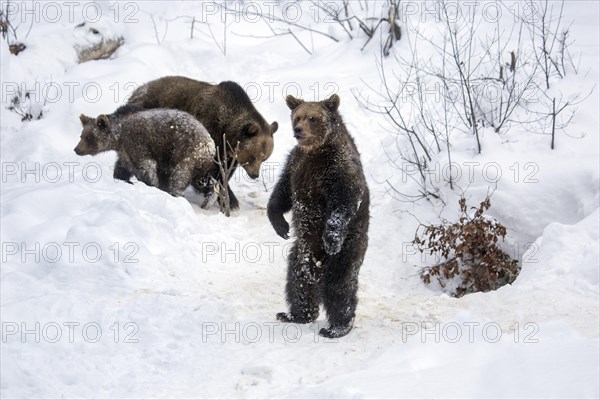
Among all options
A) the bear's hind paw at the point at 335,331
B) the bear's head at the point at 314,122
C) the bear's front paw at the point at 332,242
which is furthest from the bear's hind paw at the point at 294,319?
the bear's head at the point at 314,122

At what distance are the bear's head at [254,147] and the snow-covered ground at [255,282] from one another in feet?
1.43

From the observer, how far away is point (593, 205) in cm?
929

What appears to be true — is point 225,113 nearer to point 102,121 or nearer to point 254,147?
point 254,147

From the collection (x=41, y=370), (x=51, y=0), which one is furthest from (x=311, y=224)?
(x=51, y=0)

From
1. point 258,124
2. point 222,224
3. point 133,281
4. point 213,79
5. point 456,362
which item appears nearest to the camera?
point 456,362

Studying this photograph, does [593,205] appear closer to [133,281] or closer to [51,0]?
[133,281]

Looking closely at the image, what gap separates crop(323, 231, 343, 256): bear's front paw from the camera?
6.11 meters

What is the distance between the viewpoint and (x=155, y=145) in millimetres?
10648

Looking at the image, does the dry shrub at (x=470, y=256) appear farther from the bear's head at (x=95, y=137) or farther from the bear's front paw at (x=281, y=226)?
the bear's head at (x=95, y=137)

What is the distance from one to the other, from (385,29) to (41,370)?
11.5 meters

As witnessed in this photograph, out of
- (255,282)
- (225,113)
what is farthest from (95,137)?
(255,282)

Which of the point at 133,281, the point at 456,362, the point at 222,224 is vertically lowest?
the point at 222,224

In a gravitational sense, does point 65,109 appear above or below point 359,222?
below

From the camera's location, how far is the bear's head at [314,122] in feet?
20.7
